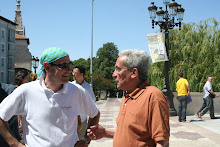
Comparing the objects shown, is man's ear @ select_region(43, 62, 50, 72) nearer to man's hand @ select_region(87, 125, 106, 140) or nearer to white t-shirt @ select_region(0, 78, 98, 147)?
white t-shirt @ select_region(0, 78, 98, 147)

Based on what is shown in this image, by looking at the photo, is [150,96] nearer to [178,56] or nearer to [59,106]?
[59,106]

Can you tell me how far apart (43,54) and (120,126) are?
111 cm

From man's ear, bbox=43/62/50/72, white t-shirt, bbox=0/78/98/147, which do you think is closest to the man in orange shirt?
white t-shirt, bbox=0/78/98/147

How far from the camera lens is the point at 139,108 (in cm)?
230

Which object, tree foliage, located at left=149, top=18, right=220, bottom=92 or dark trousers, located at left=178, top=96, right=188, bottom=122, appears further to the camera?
tree foliage, located at left=149, top=18, right=220, bottom=92

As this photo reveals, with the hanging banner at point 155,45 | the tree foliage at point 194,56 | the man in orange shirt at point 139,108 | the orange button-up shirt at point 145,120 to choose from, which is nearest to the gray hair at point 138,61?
the man in orange shirt at point 139,108

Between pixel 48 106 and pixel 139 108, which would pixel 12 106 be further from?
pixel 139 108

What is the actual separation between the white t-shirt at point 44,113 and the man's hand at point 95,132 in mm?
228

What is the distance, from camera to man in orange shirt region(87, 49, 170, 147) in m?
2.19

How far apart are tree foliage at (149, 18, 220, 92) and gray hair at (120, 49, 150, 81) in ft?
67.2

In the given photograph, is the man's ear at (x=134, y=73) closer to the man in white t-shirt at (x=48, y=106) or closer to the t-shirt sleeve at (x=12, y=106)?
the man in white t-shirt at (x=48, y=106)

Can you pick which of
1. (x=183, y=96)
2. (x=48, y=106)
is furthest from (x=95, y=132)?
(x=183, y=96)

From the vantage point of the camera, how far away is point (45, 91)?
2.82 m

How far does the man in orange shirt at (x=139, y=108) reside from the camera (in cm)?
219
